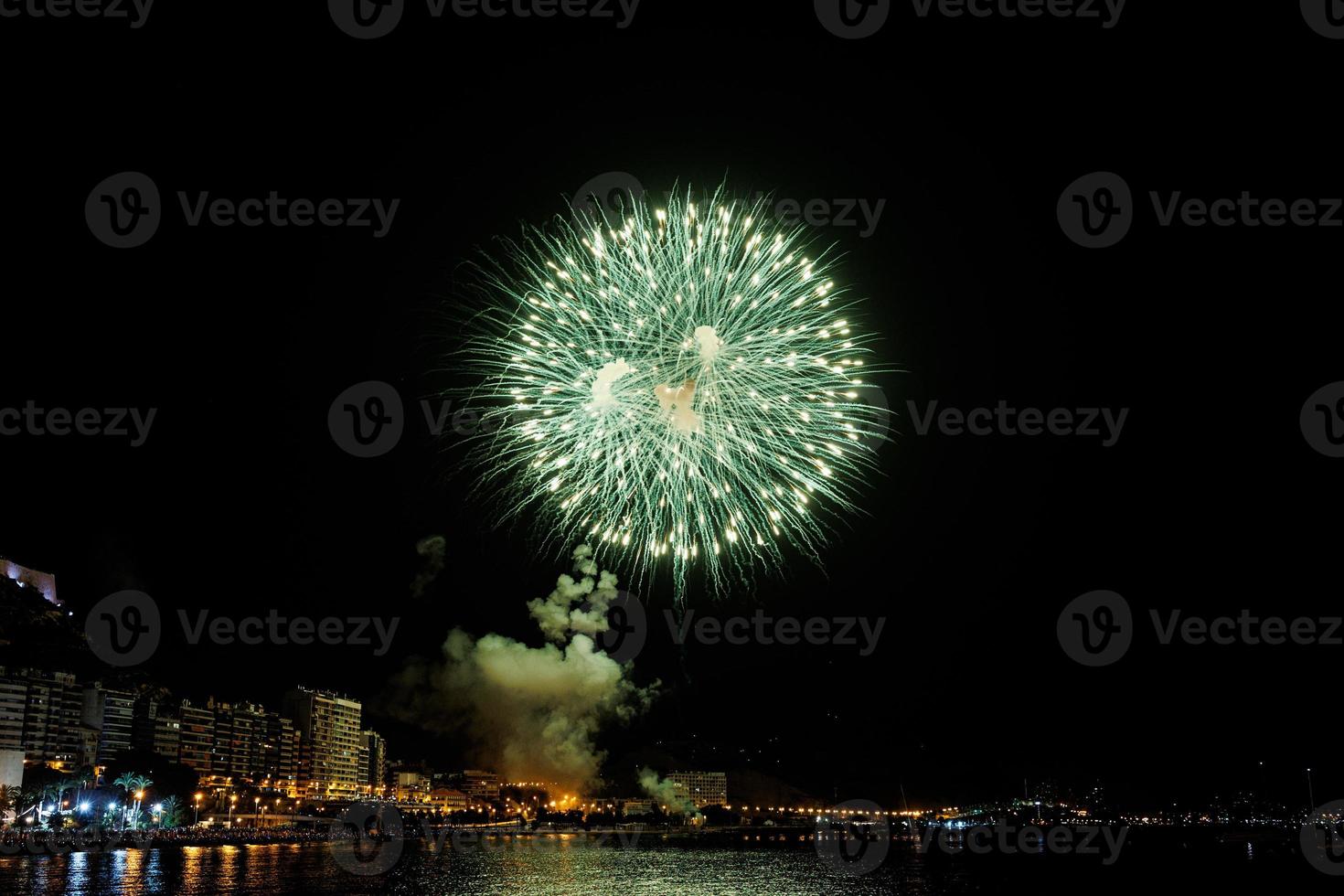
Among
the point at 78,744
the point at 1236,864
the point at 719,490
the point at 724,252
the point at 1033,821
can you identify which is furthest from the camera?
the point at 1033,821

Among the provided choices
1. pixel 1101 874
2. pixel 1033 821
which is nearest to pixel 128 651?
pixel 1101 874

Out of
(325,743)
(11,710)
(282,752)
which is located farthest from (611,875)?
(325,743)

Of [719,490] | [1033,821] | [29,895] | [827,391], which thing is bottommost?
[1033,821]

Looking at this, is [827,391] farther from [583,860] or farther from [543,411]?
[583,860]

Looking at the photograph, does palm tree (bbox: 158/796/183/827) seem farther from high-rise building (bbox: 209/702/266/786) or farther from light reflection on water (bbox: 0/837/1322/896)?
high-rise building (bbox: 209/702/266/786)

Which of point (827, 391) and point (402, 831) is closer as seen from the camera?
point (827, 391)

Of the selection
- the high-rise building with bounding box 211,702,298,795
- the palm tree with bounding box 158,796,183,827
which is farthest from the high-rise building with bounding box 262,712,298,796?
the palm tree with bounding box 158,796,183,827
